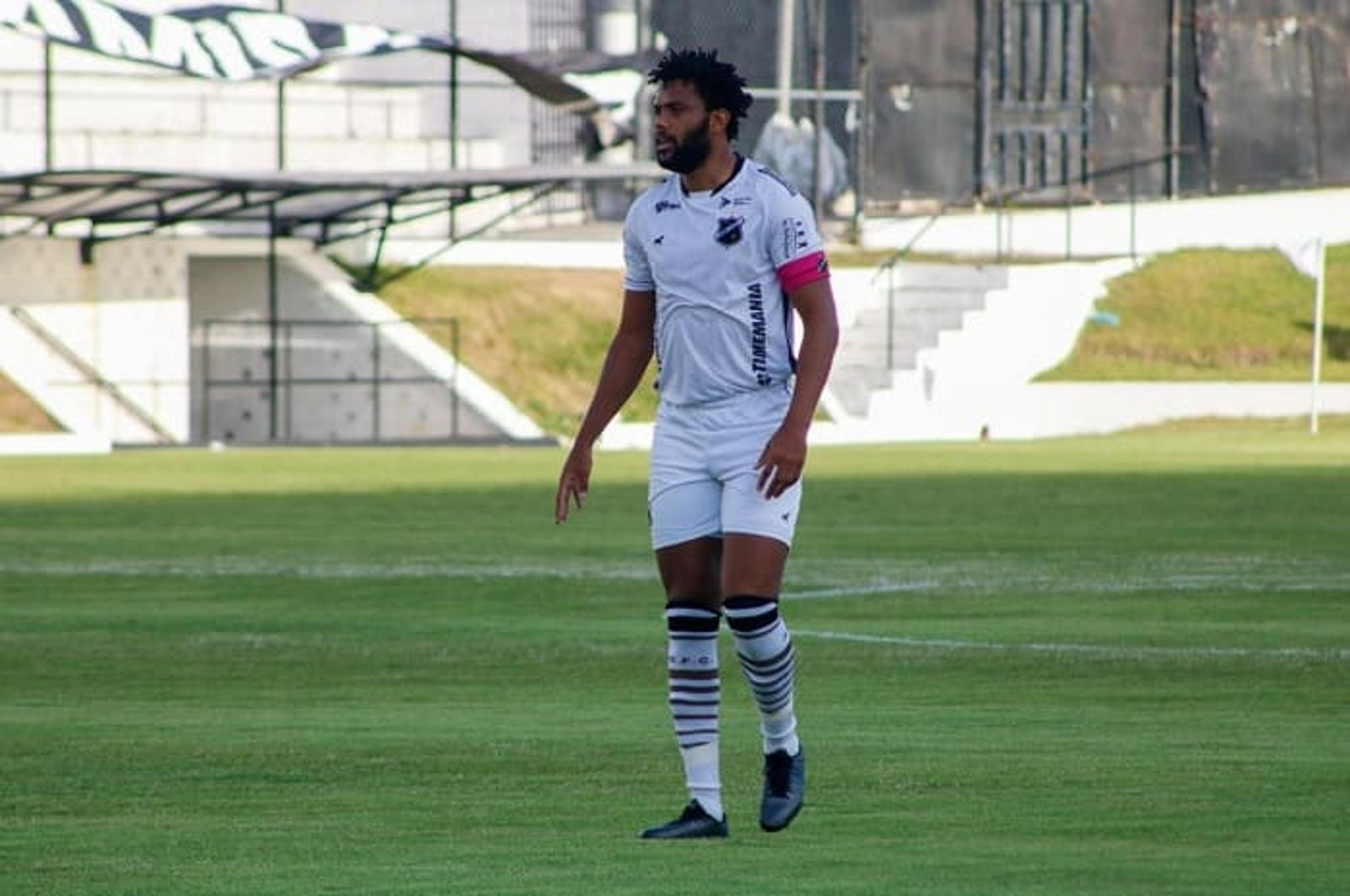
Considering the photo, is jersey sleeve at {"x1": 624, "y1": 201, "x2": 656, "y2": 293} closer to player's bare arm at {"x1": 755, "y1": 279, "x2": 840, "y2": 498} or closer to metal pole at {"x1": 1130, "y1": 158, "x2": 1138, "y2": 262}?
player's bare arm at {"x1": 755, "y1": 279, "x2": 840, "y2": 498}

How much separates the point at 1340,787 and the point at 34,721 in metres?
5.50

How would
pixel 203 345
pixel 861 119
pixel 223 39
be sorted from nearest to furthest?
1. pixel 223 39
2. pixel 203 345
3. pixel 861 119

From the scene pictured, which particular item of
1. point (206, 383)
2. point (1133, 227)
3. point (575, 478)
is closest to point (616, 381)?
point (575, 478)

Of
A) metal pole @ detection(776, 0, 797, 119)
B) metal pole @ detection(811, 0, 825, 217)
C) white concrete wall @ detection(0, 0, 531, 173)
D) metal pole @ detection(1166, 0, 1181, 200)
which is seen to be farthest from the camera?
metal pole @ detection(1166, 0, 1181, 200)

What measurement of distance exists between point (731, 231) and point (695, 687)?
4.44 ft

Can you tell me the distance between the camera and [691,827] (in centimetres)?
959

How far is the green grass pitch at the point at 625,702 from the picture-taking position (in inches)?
355

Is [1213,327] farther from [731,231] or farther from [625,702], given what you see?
[731,231]

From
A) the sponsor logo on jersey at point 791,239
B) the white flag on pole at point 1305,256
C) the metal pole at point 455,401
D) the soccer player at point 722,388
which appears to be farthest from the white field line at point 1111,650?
the white flag on pole at point 1305,256

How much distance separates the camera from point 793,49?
59.5 meters

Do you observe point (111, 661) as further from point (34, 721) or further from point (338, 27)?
point (338, 27)

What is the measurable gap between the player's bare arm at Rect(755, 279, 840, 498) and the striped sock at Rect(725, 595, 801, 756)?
0.35 metres

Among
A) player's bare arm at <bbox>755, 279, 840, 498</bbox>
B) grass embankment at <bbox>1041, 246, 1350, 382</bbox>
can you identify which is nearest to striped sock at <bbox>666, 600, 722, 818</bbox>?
player's bare arm at <bbox>755, 279, 840, 498</bbox>

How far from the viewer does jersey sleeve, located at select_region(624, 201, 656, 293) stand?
33.4ft
